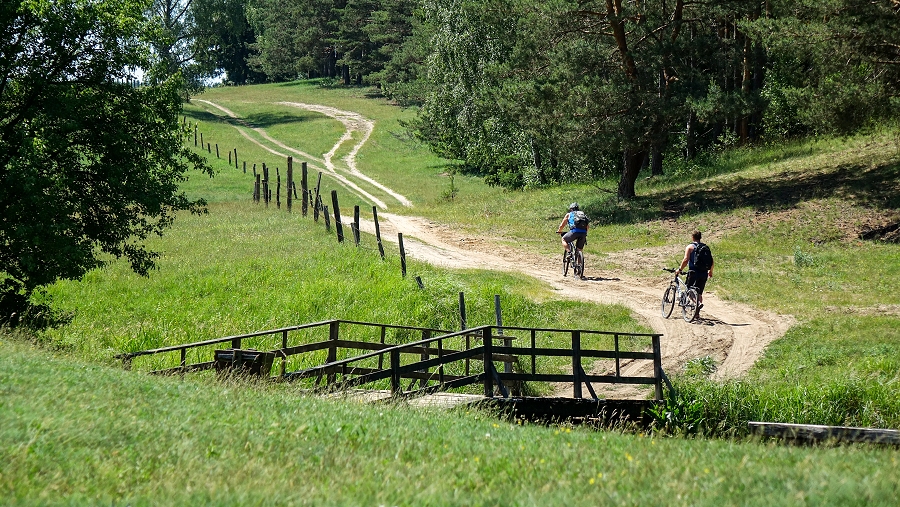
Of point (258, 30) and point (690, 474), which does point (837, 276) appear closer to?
point (690, 474)

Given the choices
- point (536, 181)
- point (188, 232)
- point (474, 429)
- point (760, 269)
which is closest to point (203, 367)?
point (474, 429)

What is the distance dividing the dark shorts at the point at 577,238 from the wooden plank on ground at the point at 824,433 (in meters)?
12.6

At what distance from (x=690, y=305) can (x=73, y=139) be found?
44.0 feet

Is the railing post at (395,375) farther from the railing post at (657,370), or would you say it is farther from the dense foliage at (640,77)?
the dense foliage at (640,77)

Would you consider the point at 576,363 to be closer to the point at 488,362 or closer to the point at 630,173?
the point at 488,362

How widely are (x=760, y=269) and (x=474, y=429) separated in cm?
1549

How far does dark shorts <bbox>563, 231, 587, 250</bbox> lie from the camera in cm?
2369

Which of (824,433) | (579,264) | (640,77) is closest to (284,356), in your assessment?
(824,433)

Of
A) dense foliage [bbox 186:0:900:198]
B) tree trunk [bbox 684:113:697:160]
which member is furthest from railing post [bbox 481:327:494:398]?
tree trunk [bbox 684:113:697:160]

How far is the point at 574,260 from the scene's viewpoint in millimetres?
23969

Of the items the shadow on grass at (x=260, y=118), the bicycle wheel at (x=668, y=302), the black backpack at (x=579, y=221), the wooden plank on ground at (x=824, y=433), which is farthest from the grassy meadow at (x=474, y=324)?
the shadow on grass at (x=260, y=118)

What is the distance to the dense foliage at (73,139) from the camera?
15906 millimetres

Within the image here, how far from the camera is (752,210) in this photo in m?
28.9

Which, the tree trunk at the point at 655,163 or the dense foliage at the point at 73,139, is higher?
the dense foliage at the point at 73,139
